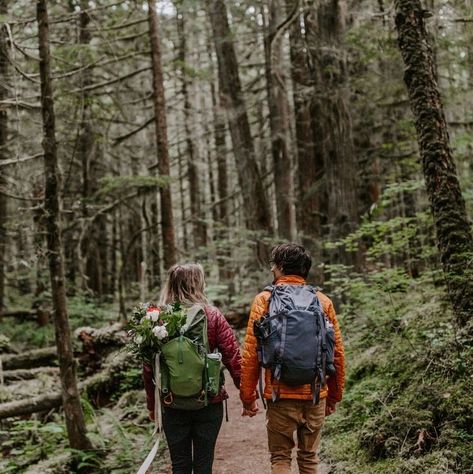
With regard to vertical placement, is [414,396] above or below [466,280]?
below

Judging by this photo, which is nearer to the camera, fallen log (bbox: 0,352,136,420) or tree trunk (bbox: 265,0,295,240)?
fallen log (bbox: 0,352,136,420)

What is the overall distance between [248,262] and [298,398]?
37.0 ft

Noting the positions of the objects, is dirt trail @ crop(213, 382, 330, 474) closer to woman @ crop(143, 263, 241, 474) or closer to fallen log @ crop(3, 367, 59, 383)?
woman @ crop(143, 263, 241, 474)

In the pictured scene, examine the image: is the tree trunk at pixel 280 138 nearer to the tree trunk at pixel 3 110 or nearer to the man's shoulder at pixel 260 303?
the tree trunk at pixel 3 110

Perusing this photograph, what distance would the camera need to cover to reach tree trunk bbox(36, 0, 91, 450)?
6852mm

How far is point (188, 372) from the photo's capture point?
12.4ft

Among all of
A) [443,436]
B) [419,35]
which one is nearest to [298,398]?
[443,436]

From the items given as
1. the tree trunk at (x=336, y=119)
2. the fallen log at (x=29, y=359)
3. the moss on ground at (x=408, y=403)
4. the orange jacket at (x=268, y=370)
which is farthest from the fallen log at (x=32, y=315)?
the orange jacket at (x=268, y=370)

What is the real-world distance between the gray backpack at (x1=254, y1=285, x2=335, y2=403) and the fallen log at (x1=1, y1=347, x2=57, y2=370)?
9.97 meters

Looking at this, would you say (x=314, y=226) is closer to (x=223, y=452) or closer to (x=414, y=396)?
(x=223, y=452)

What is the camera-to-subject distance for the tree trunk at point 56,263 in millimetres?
6852

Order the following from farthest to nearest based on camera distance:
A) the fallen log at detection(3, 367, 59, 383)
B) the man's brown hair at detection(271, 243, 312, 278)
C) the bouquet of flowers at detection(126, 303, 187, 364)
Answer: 1. the fallen log at detection(3, 367, 59, 383)
2. the man's brown hair at detection(271, 243, 312, 278)
3. the bouquet of flowers at detection(126, 303, 187, 364)

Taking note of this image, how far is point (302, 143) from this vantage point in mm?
14383

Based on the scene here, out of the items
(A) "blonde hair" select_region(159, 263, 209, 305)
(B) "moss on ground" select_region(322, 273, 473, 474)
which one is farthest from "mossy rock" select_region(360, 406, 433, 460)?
(A) "blonde hair" select_region(159, 263, 209, 305)
